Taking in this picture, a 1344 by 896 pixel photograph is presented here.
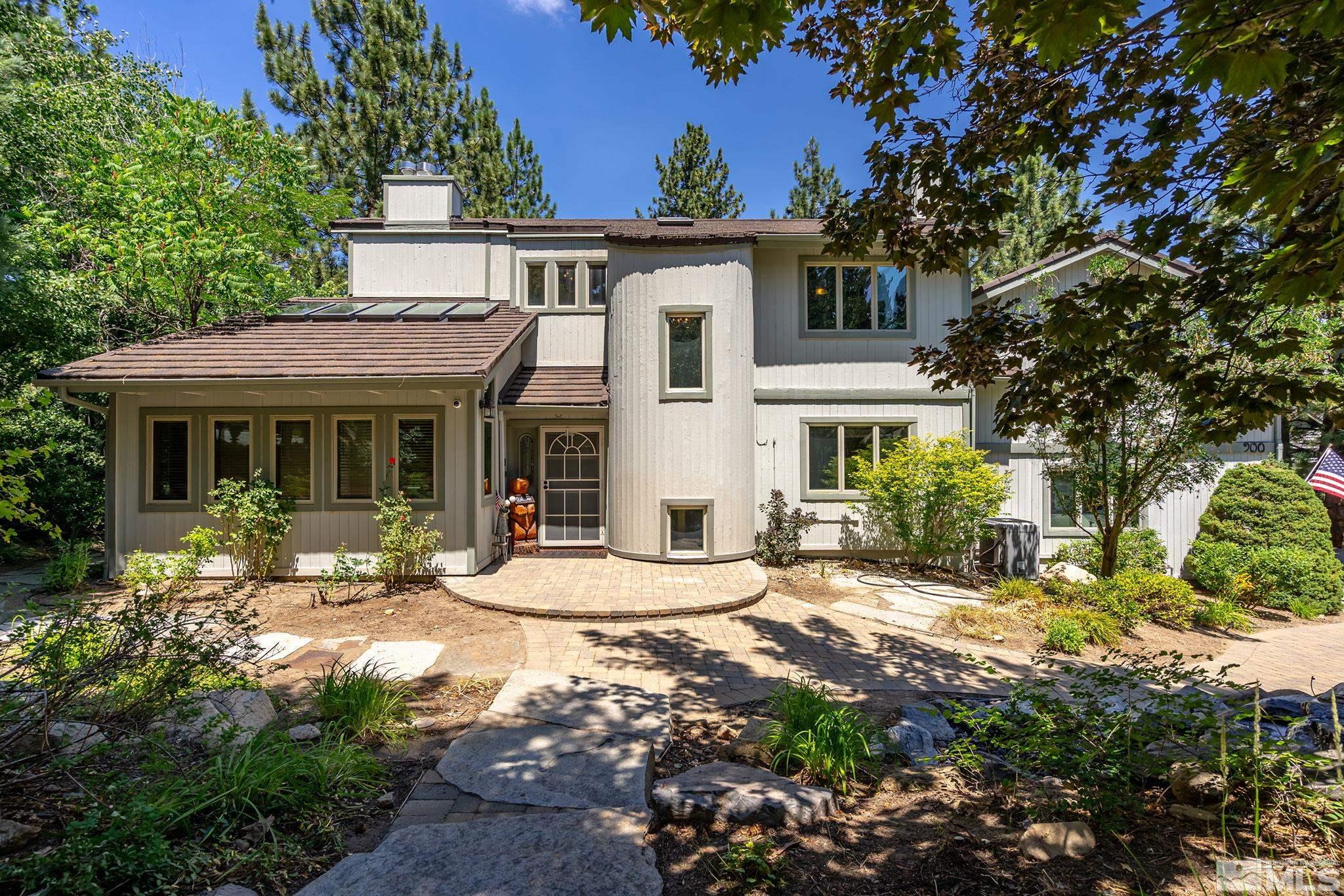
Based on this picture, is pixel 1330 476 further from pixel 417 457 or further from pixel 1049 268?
pixel 417 457

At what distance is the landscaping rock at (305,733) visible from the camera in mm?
3848

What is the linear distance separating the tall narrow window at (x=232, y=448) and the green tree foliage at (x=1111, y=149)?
8733mm

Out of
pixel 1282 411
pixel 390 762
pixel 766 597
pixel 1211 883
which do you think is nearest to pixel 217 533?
pixel 390 762

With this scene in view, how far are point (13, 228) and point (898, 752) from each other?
16.6 m

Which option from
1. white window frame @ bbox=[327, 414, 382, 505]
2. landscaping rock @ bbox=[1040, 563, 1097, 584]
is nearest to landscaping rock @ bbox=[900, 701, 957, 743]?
landscaping rock @ bbox=[1040, 563, 1097, 584]

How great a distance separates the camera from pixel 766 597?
859 cm

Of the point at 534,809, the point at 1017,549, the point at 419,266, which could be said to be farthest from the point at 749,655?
the point at 419,266

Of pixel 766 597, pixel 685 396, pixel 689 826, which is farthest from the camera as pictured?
pixel 685 396

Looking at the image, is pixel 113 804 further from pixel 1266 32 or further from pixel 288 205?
pixel 288 205

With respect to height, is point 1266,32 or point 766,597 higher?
point 1266,32

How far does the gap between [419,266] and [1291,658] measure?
637 inches

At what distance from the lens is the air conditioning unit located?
9.70 meters

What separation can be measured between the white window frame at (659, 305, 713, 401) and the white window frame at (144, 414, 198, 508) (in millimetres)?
7744

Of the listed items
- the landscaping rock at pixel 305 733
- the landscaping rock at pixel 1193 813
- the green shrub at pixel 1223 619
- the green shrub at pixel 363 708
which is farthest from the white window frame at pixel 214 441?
the green shrub at pixel 1223 619
